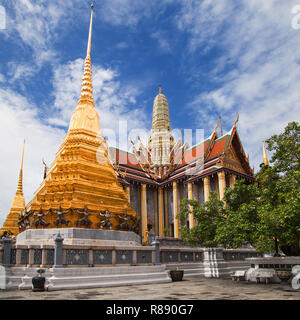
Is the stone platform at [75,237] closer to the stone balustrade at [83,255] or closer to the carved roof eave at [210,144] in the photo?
the stone balustrade at [83,255]

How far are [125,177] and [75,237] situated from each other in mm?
16408

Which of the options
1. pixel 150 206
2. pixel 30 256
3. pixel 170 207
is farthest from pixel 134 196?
pixel 30 256

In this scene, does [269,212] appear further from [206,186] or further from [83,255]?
[206,186]

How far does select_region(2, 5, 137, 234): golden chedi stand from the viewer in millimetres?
16875

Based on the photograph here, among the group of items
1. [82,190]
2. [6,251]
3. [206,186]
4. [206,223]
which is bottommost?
[6,251]

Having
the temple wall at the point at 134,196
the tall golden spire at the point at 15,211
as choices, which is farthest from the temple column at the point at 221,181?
the tall golden spire at the point at 15,211

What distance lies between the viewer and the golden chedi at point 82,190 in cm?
1688

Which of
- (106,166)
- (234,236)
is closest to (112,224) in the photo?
(106,166)

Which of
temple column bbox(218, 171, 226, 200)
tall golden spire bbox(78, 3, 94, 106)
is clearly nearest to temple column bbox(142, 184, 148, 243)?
temple column bbox(218, 171, 226, 200)

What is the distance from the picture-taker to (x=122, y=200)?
66.6ft

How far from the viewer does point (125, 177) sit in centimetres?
3212
